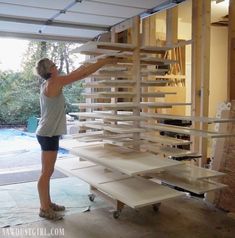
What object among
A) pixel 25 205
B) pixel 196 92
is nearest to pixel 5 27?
pixel 25 205

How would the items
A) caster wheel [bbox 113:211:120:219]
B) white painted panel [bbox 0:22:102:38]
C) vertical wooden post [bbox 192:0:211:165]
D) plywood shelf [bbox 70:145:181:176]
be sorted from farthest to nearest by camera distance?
white painted panel [bbox 0:22:102:38] < vertical wooden post [bbox 192:0:211:165] < caster wheel [bbox 113:211:120:219] < plywood shelf [bbox 70:145:181:176]

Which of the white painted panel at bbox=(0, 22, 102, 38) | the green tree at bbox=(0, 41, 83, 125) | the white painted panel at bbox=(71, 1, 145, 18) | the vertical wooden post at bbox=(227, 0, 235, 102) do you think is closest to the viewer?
the white painted panel at bbox=(71, 1, 145, 18)

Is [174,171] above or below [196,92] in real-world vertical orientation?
below

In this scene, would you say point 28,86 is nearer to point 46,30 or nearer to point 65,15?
point 46,30

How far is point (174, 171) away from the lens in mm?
3125

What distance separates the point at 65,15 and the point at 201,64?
5.56 ft

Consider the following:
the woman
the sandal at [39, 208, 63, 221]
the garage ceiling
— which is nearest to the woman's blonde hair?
the woman

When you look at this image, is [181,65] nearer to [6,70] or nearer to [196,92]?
[196,92]

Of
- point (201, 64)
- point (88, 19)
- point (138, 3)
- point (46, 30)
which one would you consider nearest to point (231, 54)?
point (201, 64)

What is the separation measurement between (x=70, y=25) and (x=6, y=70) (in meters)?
7.59

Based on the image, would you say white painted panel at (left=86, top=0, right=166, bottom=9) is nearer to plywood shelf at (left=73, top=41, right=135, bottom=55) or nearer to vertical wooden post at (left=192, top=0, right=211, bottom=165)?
plywood shelf at (left=73, top=41, right=135, bottom=55)

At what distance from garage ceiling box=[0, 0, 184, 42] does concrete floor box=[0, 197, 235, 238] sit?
215 centimetres

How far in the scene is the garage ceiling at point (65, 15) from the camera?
3.32 meters

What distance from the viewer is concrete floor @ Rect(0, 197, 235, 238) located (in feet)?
9.44
